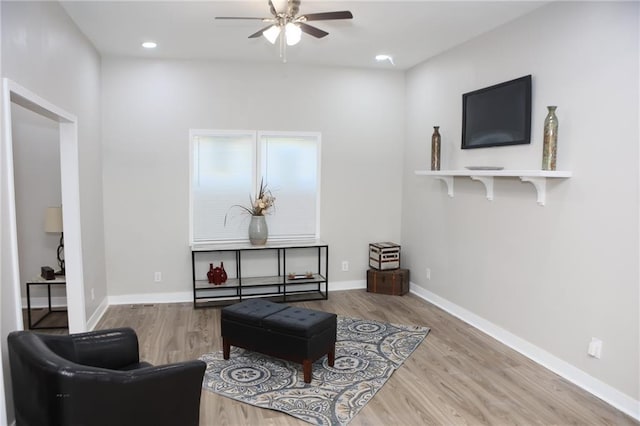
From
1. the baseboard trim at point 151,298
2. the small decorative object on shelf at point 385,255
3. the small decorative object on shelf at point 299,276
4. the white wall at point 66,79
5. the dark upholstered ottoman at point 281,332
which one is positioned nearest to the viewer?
the white wall at point 66,79

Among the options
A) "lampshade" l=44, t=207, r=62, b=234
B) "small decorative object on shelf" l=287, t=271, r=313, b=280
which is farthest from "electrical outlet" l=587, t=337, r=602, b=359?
"lampshade" l=44, t=207, r=62, b=234

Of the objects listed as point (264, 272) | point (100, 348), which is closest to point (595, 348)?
point (100, 348)

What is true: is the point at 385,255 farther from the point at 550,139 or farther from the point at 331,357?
the point at 550,139

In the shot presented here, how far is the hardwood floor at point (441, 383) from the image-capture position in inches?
113

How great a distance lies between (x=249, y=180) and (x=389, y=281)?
2123mm

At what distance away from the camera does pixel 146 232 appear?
5.31 metres

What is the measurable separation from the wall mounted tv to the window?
1.94 meters

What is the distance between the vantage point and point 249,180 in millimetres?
5543

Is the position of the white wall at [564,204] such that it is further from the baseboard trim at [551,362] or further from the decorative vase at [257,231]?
the decorative vase at [257,231]

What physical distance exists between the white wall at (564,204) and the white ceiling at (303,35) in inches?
15.2

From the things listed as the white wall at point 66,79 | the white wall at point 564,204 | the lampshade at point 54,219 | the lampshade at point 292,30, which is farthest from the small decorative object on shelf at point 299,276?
the lampshade at point 292,30

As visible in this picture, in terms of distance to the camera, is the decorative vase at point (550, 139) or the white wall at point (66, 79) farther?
the decorative vase at point (550, 139)

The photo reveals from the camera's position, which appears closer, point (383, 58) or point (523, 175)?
point (523, 175)

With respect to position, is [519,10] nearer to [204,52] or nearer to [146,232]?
[204,52]
